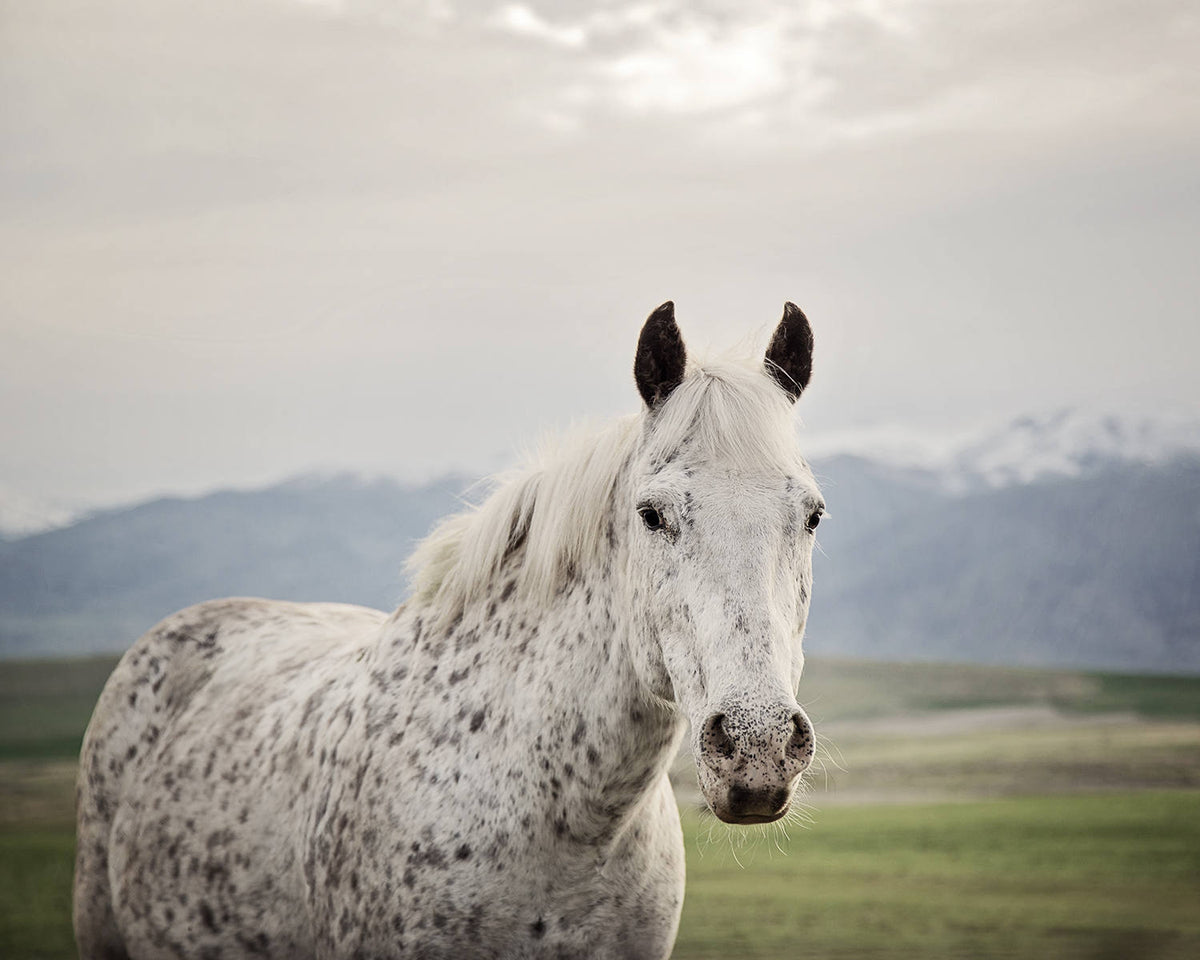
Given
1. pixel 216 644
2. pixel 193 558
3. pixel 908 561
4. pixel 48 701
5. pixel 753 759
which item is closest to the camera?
pixel 753 759

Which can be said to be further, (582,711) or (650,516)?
(582,711)

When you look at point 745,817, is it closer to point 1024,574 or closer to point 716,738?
point 716,738

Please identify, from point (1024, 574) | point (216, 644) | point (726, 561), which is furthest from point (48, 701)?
point (1024, 574)

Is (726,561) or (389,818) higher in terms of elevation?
(726,561)

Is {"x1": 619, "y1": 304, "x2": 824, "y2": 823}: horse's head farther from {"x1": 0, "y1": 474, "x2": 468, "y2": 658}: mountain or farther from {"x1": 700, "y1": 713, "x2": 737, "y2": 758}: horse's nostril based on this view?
{"x1": 0, "y1": 474, "x2": 468, "y2": 658}: mountain

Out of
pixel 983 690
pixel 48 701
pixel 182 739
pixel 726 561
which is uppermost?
pixel 726 561

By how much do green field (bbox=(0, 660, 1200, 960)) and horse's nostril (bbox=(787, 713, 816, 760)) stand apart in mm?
412

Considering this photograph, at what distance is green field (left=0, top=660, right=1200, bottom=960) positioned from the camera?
864cm

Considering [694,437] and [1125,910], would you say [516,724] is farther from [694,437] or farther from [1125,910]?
[1125,910]

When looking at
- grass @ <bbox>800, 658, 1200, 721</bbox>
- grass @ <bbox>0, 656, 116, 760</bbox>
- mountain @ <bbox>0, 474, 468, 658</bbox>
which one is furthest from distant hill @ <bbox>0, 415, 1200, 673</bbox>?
grass @ <bbox>0, 656, 116, 760</bbox>

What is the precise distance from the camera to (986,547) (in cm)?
9725

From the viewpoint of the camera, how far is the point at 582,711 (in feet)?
7.93

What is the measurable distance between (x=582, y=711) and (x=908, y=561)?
101m

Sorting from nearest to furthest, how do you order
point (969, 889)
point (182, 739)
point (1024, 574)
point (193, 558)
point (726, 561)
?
1. point (726, 561)
2. point (182, 739)
3. point (969, 889)
4. point (193, 558)
5. point (1024, 574)
